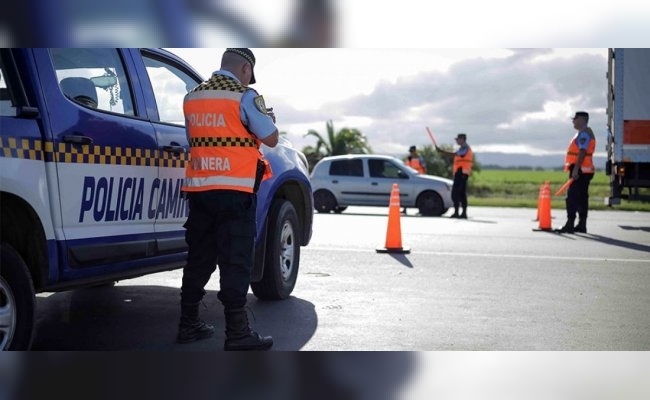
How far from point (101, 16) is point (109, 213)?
1.25 metres

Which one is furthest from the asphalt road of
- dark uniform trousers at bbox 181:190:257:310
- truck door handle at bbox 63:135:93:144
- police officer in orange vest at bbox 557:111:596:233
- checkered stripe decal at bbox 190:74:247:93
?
police officer in orange vest at bbox 557:111:596:233

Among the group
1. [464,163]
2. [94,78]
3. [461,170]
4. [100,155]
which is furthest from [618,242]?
[100,155]

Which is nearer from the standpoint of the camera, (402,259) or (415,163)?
(402,259)

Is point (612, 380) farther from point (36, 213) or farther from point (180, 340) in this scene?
point (36, 213)

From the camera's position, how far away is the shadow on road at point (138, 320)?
5480mm

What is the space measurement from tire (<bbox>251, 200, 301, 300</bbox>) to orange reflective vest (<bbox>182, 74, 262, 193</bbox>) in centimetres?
150

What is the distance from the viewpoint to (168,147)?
5734 mm

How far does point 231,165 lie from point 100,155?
72cm

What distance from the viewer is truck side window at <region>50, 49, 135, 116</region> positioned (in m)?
4.98

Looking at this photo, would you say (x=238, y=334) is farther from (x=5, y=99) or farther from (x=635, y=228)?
(x=635, y=228)

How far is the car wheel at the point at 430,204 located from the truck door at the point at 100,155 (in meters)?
14.7

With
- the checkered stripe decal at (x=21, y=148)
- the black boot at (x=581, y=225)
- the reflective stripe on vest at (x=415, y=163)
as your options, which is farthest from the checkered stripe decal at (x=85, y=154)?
the reflective stripe on vest at (x=415, y=163)

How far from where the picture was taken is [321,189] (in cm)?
2081

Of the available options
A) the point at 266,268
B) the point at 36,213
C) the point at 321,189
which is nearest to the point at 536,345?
the point at 266,268
